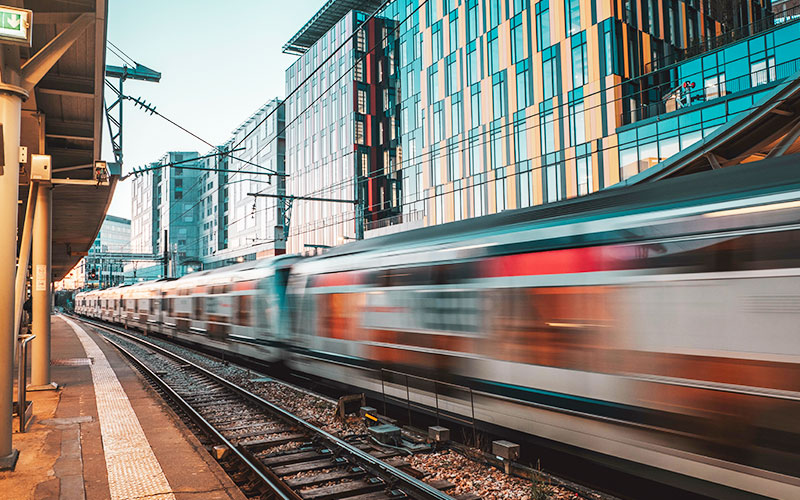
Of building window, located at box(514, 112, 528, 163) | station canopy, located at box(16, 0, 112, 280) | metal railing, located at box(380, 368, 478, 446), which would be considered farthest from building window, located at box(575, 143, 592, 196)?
metal railing, located at box(380, 368, 478, 446)

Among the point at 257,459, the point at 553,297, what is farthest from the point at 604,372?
the point at 257,459

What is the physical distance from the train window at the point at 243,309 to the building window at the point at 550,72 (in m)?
22.1

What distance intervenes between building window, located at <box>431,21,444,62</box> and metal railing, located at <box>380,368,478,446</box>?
3423 centimetres

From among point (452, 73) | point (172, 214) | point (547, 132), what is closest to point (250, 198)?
point (452, 73)

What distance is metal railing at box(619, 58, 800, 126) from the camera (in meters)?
26.0

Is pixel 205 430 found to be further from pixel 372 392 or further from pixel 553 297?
pixel 553 297

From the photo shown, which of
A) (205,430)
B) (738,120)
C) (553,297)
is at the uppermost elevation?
(738,120)

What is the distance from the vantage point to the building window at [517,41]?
3425 cm

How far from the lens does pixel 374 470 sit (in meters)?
6.79

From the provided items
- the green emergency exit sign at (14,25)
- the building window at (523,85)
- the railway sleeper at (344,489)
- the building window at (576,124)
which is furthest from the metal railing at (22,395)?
the building window at (523,85)

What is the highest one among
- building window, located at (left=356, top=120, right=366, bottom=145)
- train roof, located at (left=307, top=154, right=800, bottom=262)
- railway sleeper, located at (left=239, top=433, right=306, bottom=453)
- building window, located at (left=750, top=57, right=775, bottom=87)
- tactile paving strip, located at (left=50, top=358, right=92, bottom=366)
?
building window, located at (left=356, top=120, right=366, bottom=145)

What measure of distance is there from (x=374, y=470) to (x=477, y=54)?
1340 inches

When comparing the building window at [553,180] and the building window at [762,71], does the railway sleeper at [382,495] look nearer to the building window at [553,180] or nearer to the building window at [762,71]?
the building window at [553,180]

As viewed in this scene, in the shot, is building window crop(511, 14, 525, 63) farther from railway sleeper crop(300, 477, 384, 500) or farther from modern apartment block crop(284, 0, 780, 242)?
railway sleeper crop(300, 477, 384, 500)
